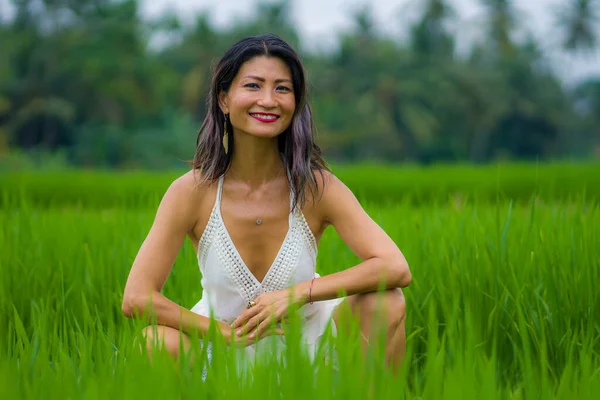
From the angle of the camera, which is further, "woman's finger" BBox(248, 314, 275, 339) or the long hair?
the long hair

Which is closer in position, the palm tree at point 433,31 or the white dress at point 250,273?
the white dress at point 250,273

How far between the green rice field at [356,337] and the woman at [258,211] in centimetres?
18

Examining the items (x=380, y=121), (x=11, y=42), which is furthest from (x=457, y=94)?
(x=11, y=42)

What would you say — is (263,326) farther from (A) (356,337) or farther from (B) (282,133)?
(B) (282,133)

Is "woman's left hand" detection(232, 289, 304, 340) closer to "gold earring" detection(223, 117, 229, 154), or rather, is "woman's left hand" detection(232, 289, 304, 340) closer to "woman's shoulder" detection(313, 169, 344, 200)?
"woman's shoulder" detection(313, 169, 344, 200)

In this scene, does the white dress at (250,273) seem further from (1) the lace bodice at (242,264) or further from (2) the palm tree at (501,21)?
(2) the palm tree at (501,21)

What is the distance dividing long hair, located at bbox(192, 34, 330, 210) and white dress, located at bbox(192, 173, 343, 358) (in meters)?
0.05

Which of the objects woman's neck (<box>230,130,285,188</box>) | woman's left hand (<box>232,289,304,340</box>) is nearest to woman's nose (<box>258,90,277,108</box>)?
woman's neck (<box>230,130,285,188</box>)

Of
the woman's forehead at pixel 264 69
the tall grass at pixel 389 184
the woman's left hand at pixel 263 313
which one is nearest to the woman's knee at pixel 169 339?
the woman's left hand at pixel 263 313

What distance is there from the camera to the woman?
2047 millimetres

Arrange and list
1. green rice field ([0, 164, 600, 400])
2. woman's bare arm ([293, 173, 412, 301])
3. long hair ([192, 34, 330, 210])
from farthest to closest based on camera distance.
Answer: long hair ([192, 34, 330, 210]), woman's bare arm ([293, 173, 412, 301]), green rice field ([0, 164, 600, 400])

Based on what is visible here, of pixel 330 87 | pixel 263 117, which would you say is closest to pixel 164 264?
pixel 263 117

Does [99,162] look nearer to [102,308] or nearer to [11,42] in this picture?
[11,42]

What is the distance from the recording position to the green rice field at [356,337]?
140cm
